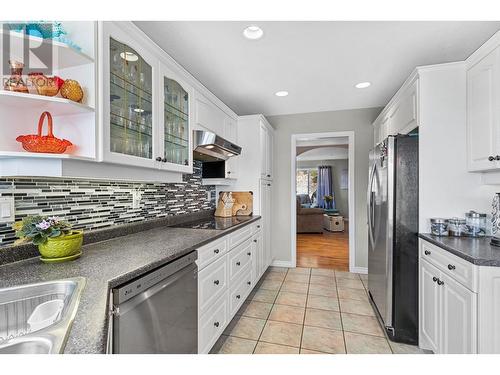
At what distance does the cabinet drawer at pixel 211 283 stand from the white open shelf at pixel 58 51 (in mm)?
1332

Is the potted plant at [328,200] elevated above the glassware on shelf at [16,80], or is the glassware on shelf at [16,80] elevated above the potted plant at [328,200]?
the glassware on shelf at [16,80]

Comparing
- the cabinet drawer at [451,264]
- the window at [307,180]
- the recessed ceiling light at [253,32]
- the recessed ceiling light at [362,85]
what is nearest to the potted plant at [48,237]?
the recessed ceiling light at [253,32]

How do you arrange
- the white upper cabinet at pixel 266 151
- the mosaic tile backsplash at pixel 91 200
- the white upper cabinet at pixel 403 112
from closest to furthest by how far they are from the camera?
the mosaic tile backsplash at pixel 91 200 → the white upper cabinet at pixel 403 112 → the white upper cabinet at pixel 266 151

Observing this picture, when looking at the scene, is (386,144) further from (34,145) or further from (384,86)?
(34,145)

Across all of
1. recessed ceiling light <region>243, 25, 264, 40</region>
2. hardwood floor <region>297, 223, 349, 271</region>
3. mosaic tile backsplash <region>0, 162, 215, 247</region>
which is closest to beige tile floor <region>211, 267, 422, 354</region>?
hardwood floor <region>297, 223, 349, 271</region>

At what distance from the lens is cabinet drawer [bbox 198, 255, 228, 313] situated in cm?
161

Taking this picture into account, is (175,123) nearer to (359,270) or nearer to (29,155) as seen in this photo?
(29,155)

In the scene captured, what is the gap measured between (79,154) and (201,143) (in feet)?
3.44

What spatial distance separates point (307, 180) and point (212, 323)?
8.87 metres

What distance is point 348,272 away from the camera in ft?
11.9

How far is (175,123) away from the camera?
77.9 inches

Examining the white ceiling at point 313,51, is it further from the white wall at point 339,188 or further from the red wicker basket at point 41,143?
the white wall at point 339,188

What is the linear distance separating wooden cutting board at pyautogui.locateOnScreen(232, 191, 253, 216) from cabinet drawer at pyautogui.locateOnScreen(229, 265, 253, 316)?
2.46ft

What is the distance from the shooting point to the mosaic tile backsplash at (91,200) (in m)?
1.25
